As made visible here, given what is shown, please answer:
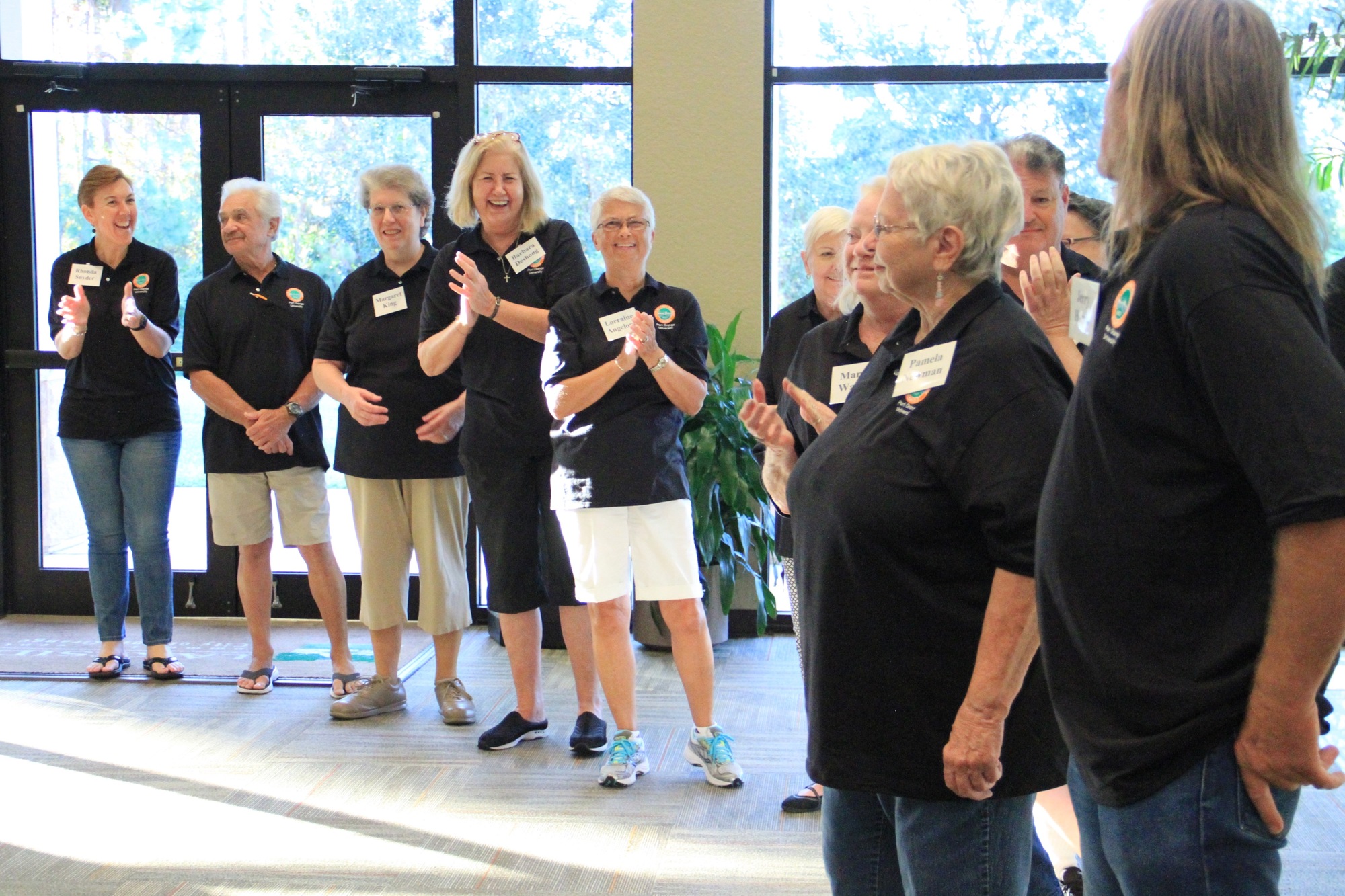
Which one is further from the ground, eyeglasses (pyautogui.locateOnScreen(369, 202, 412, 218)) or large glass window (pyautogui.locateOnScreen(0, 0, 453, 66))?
large glass window (pyautogui.locateOnScreen(0, 0, 453, 66))

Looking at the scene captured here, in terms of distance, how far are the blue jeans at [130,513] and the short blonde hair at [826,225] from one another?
2502 millimetres

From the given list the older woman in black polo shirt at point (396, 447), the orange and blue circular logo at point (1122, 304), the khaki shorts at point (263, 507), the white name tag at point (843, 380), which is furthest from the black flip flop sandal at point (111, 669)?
the orange and blue circular logo at point (1122, 304)

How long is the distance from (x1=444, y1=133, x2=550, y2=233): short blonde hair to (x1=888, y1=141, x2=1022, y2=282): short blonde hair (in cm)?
209

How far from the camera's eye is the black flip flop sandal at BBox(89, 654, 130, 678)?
164 inches

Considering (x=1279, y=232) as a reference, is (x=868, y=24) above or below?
above

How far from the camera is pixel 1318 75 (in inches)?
174

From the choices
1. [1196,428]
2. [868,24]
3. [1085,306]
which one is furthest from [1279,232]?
[868,24]

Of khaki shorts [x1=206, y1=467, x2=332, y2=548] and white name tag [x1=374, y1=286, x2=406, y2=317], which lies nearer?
white name tag [x1=374, y1=286, x2=406, y2=317]

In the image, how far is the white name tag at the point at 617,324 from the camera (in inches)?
123

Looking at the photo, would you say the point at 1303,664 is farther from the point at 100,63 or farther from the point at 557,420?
the point at 100,63

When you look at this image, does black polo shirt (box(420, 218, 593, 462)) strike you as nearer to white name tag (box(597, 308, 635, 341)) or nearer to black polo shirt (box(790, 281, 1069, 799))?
white name tag (box(597, 308, 635, 341))

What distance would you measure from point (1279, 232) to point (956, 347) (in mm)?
447

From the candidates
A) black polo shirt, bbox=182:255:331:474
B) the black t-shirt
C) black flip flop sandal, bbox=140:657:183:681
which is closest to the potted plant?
black polo shirt, bbox=182:255:331:474

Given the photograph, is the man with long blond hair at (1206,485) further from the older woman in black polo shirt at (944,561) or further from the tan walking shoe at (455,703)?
the tan walking shoe at (455,703)
